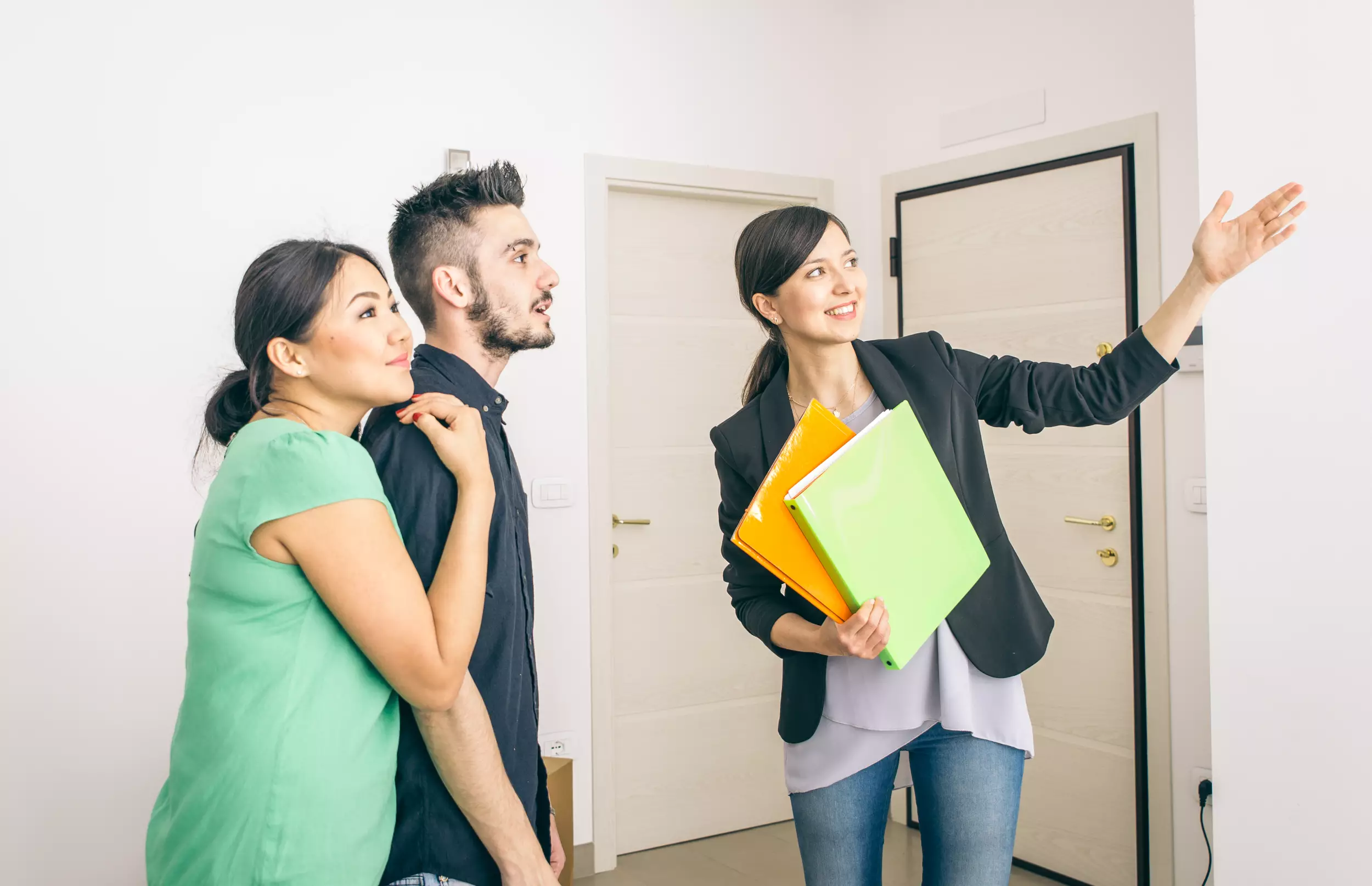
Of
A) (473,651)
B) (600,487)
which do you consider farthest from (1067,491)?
(473,651)

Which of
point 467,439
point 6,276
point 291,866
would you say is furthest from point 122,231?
point 291,866

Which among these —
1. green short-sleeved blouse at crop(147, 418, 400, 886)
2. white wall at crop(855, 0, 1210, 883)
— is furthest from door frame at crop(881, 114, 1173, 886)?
green short-sleeved blouse at crop(147, 418, 400, 886)

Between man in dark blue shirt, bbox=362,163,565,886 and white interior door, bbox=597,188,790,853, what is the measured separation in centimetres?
179

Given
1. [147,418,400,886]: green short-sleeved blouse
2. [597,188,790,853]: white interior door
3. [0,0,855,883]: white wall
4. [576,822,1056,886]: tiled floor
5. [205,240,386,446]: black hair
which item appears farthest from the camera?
[597,188,790,853]: white interior door

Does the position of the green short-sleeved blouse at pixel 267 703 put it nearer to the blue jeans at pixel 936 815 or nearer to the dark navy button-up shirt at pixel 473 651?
the dark navy button-up shirt at pixel 473 651

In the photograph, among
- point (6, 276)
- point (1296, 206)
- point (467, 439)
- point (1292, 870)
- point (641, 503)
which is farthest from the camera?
point (641, 503)

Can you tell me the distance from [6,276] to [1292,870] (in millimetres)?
2955

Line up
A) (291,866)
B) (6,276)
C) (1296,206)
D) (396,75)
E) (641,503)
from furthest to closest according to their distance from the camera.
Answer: (641,503), (396,75), (6,276), (1296,206), (291,866)

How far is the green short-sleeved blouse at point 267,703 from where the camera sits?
3.14 ft

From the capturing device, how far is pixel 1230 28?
166 centimetres

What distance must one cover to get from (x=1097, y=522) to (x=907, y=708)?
164cm

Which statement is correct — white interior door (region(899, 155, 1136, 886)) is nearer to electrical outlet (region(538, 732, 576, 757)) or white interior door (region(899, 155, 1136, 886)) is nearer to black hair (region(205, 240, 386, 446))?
electrical outlet (region(538, 732, 576, 757))

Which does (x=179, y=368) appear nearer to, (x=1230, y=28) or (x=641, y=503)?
(x=641, y=503)

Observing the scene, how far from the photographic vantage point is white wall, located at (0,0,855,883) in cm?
234
